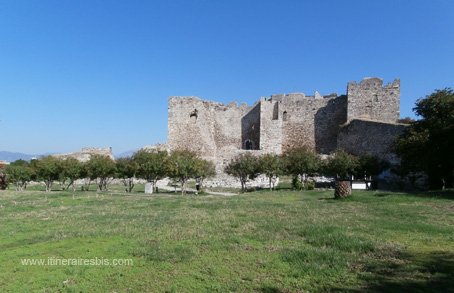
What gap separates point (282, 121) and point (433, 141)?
22.7m

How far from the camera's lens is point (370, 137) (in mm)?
34312

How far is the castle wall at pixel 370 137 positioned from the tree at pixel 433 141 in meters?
5.71

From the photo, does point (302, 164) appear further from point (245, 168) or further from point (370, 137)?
point (370, 137)

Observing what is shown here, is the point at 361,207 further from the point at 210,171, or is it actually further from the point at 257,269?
the point at 210,171

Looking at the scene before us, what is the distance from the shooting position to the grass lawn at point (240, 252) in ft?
18.2

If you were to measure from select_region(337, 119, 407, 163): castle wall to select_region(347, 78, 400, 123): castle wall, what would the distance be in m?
2.15

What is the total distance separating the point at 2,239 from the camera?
359 inches

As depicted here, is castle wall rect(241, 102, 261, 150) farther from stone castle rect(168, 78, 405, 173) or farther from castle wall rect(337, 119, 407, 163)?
castle wall rect(337, 119, 407, 163)

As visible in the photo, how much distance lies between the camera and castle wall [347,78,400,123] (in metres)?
38.0

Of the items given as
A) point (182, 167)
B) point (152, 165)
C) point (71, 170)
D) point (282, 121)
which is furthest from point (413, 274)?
point (282, 121)

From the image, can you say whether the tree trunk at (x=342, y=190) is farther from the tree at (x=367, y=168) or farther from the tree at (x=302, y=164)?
the tree at (x=367, y=168)

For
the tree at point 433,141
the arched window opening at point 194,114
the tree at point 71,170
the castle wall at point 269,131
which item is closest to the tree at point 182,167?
the tree at point 71,170

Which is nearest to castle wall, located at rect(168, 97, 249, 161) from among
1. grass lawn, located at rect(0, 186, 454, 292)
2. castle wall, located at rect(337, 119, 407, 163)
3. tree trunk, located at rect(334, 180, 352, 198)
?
castle wall, located at rect(337, 119, 407, 163)

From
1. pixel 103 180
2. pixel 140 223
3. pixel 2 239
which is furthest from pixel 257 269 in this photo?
pixel 103 180
